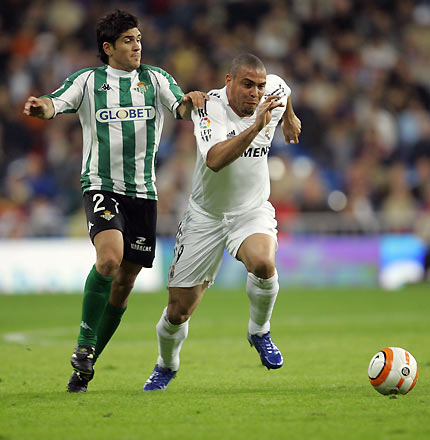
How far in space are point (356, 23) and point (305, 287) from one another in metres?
6.81

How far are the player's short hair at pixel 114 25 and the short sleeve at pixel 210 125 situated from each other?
73 cm

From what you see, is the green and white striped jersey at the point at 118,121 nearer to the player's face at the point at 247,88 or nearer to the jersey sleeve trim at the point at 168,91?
the jersey sleeve trim at the point at 168,91

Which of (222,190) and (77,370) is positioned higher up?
(222,190)

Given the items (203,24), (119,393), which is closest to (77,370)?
(119,393)

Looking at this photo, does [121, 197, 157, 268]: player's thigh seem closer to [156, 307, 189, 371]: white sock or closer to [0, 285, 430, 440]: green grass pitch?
[156, 307, 189, 371]: white sock

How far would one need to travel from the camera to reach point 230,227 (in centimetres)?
609

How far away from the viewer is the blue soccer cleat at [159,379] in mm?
5934

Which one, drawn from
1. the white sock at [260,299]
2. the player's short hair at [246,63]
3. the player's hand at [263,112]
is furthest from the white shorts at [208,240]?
the player's short hair at [246,63]

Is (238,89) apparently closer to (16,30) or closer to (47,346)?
(47,346)

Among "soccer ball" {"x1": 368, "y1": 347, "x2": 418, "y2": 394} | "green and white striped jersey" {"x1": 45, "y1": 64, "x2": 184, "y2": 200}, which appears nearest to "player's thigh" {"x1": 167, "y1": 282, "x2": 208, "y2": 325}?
"green and white striped jersey" {"x1": 45, "y1": 64, "x2": 184, "y2": 200}

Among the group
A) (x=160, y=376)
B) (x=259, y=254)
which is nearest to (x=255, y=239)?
(x=259, y=254)

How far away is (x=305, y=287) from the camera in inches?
615

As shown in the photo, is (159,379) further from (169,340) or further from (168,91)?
(168,91)

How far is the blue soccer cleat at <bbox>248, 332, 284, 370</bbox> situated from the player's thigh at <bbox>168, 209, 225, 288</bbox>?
52 cm
